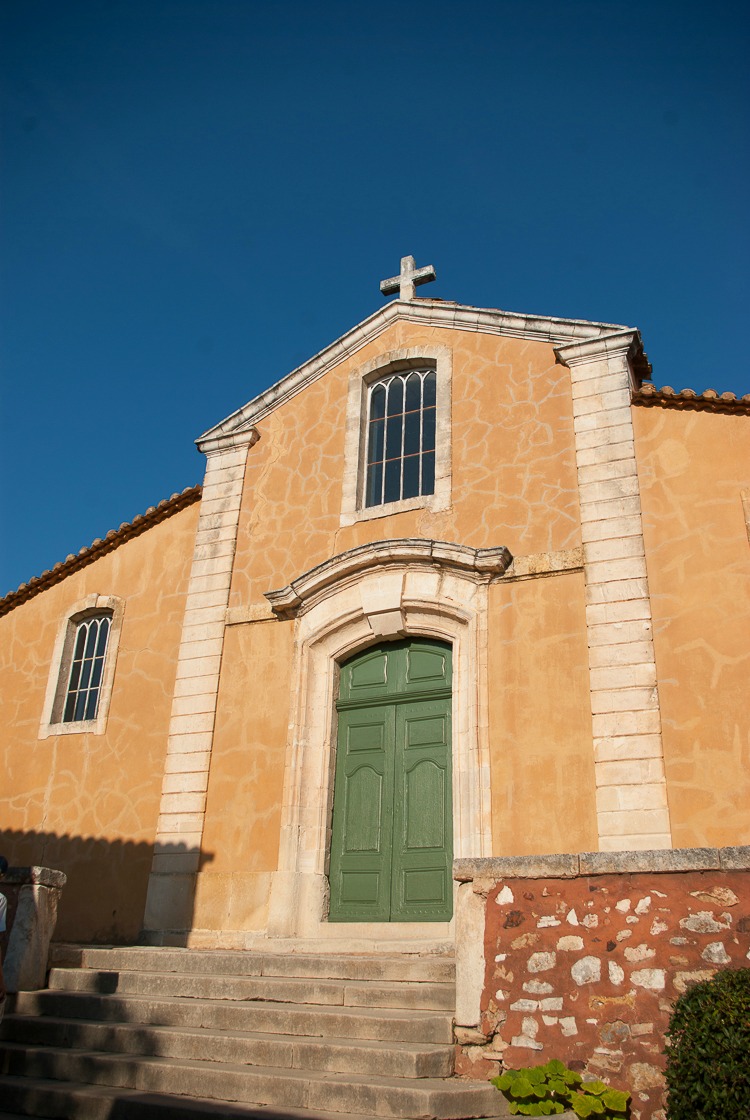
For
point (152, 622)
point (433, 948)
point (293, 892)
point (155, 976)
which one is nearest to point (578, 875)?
point (433, 948)

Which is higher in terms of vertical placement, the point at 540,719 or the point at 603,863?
the point at 540,719

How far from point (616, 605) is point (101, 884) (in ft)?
19.6

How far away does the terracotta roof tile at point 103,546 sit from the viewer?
11516 mm

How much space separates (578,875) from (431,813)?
11.8ft

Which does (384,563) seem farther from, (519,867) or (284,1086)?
(284,1086)

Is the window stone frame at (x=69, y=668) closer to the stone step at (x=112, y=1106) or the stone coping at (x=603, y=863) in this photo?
the stone step at (x=112, y=1106)

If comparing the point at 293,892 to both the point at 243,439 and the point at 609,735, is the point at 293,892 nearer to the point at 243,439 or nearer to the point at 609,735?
the point at 609,735

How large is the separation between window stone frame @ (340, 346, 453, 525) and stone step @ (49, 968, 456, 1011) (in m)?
4.82

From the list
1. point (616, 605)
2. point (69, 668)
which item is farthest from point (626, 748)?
point (69, 668)

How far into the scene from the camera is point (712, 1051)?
4.16 metres

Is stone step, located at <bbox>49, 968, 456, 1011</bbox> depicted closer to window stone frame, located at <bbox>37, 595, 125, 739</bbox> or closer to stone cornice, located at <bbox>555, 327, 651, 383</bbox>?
window stone frame, located at <bbox>37, 595, 125, 739</bbox>

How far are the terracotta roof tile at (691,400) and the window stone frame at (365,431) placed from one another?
2.01 m

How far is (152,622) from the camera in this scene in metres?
11.0

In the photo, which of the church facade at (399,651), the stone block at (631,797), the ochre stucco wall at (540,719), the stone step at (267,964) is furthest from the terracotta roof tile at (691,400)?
the stone step at (267,964)
